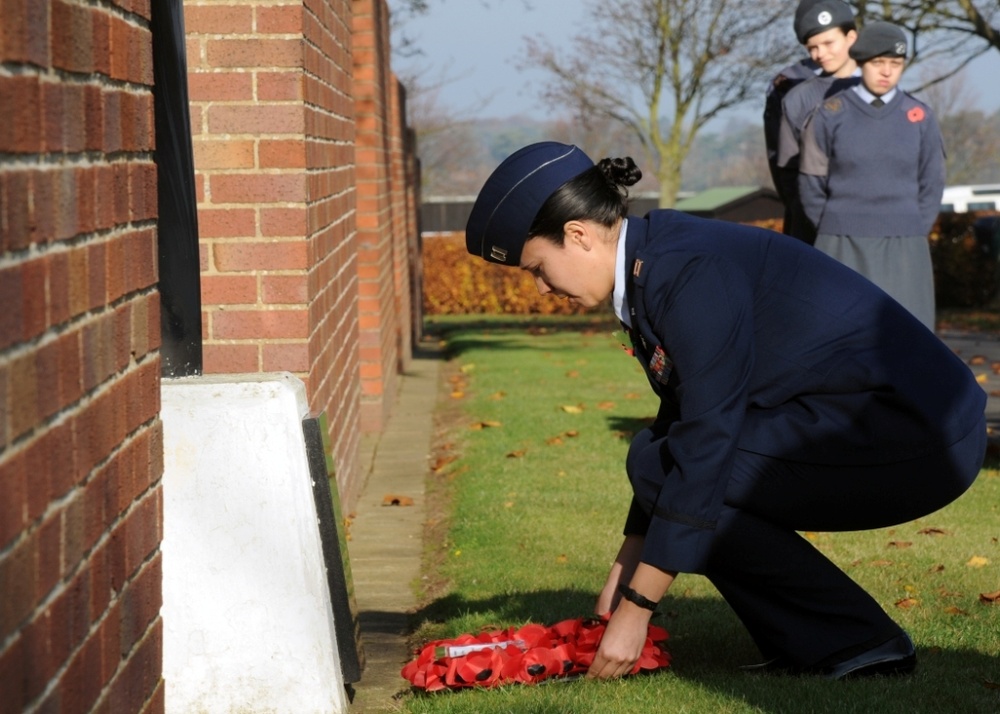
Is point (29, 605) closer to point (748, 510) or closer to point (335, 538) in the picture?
point (335, 538)

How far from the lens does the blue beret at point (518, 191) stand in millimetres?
3410

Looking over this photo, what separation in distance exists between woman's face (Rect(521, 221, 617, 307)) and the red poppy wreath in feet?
3.11

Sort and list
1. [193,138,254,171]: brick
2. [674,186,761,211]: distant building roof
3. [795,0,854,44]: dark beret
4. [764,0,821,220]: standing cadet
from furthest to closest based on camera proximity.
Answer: [674,186,761,211]: distant building roof
[764,0,821,220]: standing cadet
[795,0,854,44]: dark beret
[193,138,254,171]: brick

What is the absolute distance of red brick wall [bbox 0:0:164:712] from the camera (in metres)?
1.66

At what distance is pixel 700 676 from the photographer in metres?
3.77

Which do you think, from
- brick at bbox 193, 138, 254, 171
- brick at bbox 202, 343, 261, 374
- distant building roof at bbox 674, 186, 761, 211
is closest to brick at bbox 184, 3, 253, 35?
brick at bbox 193, 138, 254, 171

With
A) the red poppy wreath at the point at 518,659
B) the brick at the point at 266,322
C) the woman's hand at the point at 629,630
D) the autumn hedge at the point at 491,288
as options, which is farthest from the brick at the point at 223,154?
the autumn hedge at the point at 491,288

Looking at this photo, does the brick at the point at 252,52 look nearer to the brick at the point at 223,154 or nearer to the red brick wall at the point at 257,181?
the red brick wall at the point at 257,181

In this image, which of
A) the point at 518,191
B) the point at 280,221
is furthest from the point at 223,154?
the point at 518,191

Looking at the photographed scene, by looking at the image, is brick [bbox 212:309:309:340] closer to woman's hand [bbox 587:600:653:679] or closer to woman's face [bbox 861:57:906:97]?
woman's hand [bbox 587:600:653:679]

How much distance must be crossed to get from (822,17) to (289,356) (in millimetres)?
3293

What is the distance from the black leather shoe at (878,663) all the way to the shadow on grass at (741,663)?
43 mm

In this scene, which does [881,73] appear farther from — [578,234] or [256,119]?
[578,234]

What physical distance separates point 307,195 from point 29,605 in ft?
10.7
